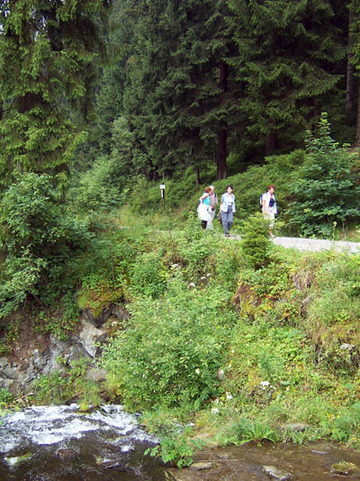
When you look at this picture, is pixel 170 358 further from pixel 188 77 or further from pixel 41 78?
pixel 188 77

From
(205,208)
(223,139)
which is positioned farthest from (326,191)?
(223,139)

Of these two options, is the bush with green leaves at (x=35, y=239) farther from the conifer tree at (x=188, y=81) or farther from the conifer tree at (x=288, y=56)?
the conifer tree at (x=188, y=81)

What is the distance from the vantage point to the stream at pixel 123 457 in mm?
3730

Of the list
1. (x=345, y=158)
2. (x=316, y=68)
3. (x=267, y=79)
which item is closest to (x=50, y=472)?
(x=345, y=158)

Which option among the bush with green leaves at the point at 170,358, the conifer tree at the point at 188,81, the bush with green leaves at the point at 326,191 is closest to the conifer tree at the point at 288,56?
the conifer tree at the point at 188,81

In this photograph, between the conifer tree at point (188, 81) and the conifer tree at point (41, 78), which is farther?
the conifer tree at point (188, 81)

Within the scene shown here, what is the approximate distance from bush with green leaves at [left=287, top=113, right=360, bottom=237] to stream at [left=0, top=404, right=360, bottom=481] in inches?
299

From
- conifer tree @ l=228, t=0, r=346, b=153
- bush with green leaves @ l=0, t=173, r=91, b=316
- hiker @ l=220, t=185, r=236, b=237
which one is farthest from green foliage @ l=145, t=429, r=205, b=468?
conifer tree @ l=228, t=0, r=346, b=153

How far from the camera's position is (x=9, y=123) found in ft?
31.5

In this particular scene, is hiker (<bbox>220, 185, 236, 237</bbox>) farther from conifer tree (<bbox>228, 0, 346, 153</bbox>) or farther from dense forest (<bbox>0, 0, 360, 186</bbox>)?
conifer tree (<bbox>228, 0, 346, 153</bbox>)

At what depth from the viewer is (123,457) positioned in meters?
4.50

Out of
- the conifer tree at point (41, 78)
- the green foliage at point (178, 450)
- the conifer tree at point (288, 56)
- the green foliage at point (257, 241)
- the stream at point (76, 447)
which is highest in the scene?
the conifer tree at point (288, 56)

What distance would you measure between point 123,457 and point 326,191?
9.34 m

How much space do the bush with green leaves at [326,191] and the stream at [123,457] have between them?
758cm
